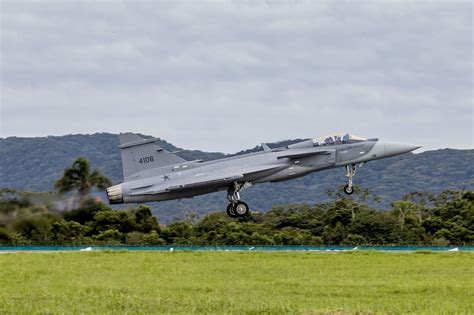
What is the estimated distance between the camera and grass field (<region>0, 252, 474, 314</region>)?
21.6 m

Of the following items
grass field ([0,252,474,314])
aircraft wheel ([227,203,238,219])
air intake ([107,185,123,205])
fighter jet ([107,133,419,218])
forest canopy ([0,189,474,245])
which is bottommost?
grass field ([0,252,474,314])

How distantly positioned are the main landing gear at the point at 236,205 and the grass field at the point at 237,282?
2.14 m

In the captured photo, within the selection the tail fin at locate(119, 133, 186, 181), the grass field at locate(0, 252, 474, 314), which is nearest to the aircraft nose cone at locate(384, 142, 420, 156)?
the grass field at locate(0, 252, 474, 314)

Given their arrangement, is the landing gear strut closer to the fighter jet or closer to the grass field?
the fighter jet

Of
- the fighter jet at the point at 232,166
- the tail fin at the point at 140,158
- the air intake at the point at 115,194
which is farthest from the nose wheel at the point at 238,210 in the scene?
the air intake at the point at 115,194

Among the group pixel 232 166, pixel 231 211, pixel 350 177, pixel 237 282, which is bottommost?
pixel 237 282

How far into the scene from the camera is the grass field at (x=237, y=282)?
70.8 ft

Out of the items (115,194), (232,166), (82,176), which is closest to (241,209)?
(232,166)

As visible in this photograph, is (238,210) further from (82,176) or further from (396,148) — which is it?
(82,176)

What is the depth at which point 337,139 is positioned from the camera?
44875mm

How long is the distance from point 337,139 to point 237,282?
15.5 meters

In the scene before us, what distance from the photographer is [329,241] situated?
7050 cm

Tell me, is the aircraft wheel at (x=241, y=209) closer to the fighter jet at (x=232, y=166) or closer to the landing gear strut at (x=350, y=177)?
the fighter jet at (x=232, y=166)

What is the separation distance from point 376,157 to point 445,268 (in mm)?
8271
